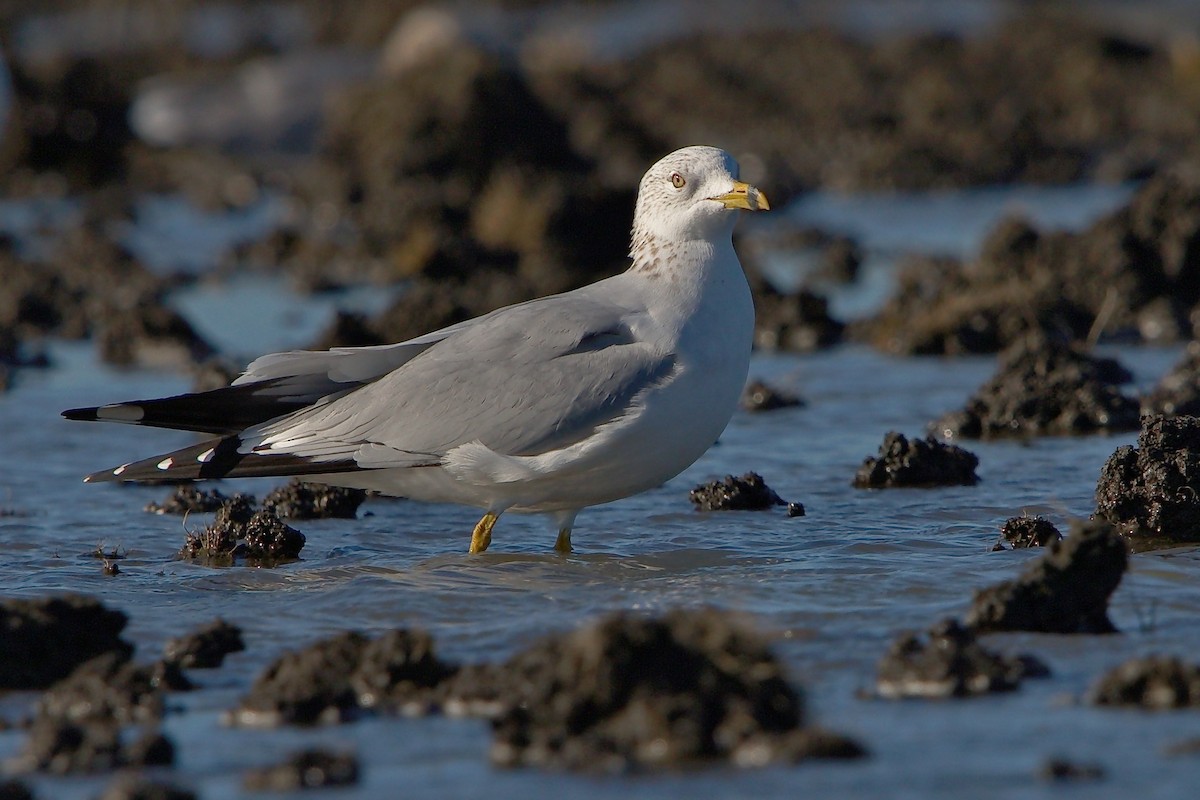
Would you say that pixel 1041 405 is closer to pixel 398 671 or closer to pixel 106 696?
pixel 398 671

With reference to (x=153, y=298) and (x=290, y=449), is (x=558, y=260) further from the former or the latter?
(x=290, y=449)

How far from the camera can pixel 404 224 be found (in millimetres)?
17531

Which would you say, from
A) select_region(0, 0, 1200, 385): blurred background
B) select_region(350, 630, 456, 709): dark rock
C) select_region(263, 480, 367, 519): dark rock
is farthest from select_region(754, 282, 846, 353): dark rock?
select_region(350, 630, 456, 709): dark rock

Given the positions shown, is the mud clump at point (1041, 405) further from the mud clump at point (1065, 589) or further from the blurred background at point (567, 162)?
the mud clump at point (1065, 589)

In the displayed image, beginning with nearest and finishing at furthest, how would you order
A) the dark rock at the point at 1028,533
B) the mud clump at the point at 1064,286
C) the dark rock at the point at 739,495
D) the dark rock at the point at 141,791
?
the dark rock at the point at 141,791
the dark rock at the point at 1028,533
the dark rock at the point at 739,495
the mud clump at the point at 1064,286

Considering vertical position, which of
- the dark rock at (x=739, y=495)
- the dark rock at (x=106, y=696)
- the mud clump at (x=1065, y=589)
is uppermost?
the dark rock at (x=739, y=495)

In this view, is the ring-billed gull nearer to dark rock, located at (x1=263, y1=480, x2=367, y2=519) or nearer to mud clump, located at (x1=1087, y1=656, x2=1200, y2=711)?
dark rock, located at (x1=263, y1=480, x2=367, y2=519)

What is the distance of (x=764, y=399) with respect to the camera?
1087 cm

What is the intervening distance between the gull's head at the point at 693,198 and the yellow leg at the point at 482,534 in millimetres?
1417

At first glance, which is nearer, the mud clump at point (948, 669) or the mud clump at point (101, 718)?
the mud clump at point (101, 718)

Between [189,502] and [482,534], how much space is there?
74.5 inches

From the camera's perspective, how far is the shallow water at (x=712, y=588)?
4.71 metres

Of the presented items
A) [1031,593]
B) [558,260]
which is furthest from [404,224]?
[1031,593]

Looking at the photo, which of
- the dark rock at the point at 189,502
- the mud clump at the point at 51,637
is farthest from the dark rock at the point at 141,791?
the dark rock at the point at 189,502
